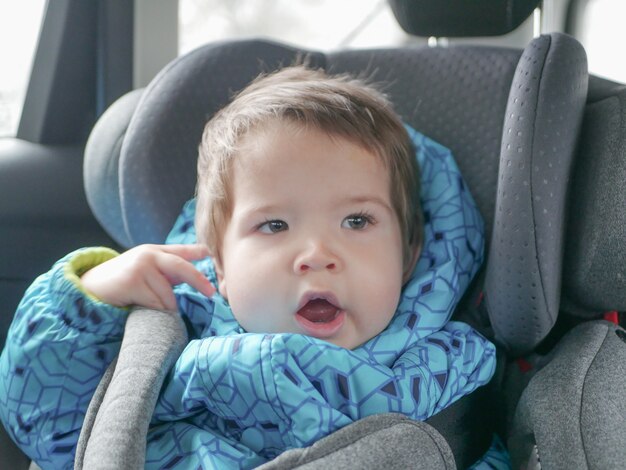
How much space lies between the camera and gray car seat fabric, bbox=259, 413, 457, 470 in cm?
100

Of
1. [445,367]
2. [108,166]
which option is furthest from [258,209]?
[108,166]

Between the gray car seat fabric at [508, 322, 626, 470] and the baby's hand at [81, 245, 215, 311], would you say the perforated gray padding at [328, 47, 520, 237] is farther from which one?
the baby's hand at [81, 245, 215, 311]

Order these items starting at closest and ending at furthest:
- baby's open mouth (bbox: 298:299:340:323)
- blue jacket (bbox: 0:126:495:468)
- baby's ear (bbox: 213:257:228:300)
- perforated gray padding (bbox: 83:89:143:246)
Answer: blue jacket (bbox: 0:126:495:468) → baby's open mouth (bbox: 298:299:340:323) → baby's ear (bbox: 213:257:228:300) → perforated gray padding (bbox: 83:89:143:246)

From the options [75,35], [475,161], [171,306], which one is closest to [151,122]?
[171,306]

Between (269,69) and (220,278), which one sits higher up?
(269,69)

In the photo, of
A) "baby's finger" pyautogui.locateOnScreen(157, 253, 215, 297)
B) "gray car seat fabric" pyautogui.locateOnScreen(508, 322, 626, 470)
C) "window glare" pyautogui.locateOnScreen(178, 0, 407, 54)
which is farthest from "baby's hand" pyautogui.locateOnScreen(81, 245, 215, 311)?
"window glare" pyautogui.locateOnScreen(178, 0, 407, 54)

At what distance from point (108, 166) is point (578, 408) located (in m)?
0.91

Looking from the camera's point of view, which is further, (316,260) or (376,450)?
(316,260)

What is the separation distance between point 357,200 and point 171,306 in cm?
32

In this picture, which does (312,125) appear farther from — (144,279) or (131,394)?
(131,394)

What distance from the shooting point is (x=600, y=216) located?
1237 millimetres

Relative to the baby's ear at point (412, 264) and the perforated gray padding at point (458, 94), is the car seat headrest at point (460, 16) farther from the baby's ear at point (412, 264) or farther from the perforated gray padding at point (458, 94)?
the baby's ear at point (412, 264)

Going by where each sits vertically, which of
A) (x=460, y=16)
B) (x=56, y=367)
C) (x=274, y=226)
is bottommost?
(x=56, y=367)

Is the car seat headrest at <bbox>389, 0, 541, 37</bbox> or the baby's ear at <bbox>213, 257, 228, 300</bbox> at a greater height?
the car seat headrest at <bbox>389, 0, 541, 37</bbox>
